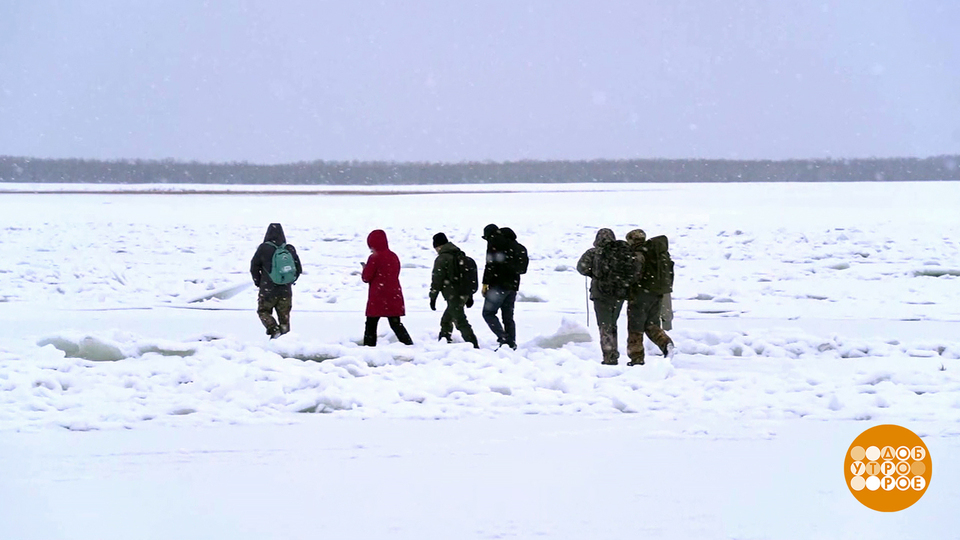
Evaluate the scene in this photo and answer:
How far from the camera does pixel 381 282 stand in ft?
29.6

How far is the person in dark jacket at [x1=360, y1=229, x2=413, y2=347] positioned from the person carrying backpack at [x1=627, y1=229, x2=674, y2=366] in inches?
95.3

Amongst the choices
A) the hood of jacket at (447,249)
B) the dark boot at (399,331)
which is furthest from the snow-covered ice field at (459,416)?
the hood of jacket at (447,249)

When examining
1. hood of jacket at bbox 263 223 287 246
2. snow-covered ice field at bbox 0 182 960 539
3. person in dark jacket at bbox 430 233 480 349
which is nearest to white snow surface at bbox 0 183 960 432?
snow-covered ice field at bbox 0 182 960 539

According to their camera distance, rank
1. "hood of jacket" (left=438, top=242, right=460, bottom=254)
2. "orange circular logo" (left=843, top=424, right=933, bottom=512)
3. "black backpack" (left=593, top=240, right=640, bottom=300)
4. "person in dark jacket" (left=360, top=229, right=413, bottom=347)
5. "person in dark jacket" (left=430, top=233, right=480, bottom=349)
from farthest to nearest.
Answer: "hood of jacket" (left=438, top=242, right=460, bottom=254)
"person in dark jacket" (left=430, top=233, right=480, bottom=349)
"person in dark jacket" (left=360, top=229, right=413, bottom=347)
"black backpack" (left=593, top=240, right=640, bottom=300)
"orange circular logo" (left=843, top=424, right=933, bottom=512)

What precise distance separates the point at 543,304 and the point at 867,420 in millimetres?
7970

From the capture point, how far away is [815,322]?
11.5m

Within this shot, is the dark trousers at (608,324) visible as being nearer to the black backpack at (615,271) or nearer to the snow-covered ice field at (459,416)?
the black backpack at (615,271)

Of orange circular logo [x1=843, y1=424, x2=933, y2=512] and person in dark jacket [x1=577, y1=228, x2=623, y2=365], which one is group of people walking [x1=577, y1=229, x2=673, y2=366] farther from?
orange circular logo [x1=843, y1=424, x2=933, y2=512]

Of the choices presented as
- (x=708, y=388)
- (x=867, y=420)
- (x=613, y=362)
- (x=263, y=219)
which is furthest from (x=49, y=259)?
(x=867, y=420)

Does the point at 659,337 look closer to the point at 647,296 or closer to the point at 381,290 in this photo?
the point at 647,296

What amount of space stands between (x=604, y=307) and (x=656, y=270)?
27.2 inches

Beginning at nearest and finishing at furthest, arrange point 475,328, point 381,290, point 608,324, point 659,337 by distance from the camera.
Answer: point 608,324, point 659,337, point 381,290, point 475,328

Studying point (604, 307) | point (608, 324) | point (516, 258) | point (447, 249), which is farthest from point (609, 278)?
point (447, 249)

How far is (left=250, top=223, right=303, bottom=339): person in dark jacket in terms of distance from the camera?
959 cm
